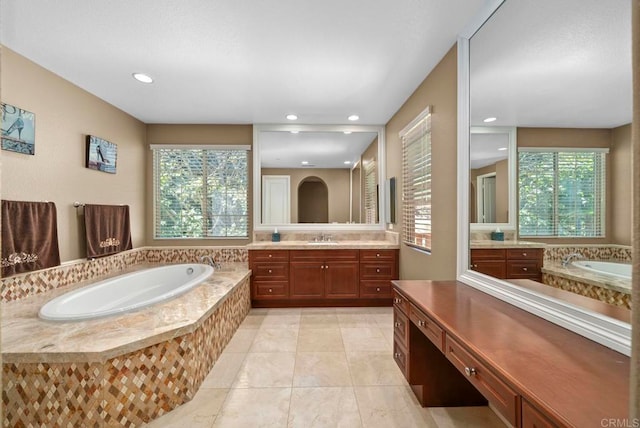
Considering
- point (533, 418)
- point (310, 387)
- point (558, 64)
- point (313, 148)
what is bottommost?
point (310, 387)

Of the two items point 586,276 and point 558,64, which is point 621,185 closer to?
point 586,276

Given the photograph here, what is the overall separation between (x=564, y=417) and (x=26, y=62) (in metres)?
4.00

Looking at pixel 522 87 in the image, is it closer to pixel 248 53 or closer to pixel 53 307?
pixel 248 53

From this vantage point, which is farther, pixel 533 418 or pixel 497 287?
pixel 497 287

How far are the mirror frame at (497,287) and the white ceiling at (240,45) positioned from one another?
0.44 ft

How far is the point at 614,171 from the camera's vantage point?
139 centimetres

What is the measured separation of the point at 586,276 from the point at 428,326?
80 cm

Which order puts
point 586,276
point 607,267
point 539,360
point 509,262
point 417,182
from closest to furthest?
1. point 539,360
2. point 607,267
3. point 586,276
4. point 509,262
5. point 417,182

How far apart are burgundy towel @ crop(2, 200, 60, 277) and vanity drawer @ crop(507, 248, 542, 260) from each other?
3502mm

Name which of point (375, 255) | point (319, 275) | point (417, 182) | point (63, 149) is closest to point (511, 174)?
point (417, 182)

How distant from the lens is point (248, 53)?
2562 mm

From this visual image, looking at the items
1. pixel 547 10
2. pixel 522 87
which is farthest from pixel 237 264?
pixel 547 10

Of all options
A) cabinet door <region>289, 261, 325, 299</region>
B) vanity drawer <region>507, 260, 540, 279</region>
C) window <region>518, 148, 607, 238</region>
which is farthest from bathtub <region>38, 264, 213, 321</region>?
window <region>518, 148, 607, 238</region>

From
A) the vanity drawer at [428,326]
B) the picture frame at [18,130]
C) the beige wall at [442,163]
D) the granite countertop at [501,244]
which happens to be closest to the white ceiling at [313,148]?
the beige wall at [442,163]
